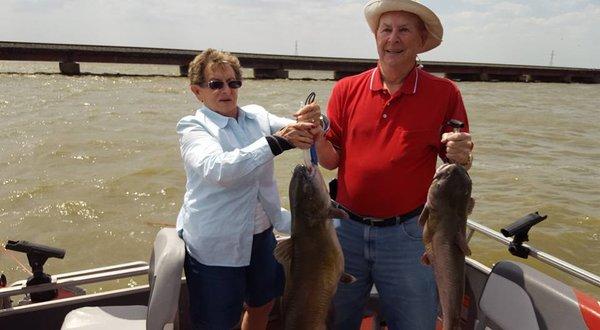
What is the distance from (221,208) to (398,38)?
1.40 metres

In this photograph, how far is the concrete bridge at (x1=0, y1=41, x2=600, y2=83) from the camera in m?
35.1

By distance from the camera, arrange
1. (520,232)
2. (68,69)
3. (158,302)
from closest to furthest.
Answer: (158,302)
(520,232)
(68,69)

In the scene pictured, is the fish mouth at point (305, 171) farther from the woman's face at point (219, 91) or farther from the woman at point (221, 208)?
the woman's face at point (219, 91)

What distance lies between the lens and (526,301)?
3115 millimetres

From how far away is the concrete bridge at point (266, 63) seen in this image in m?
35.1

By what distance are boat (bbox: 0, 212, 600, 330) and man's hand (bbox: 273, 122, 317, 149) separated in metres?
0.99

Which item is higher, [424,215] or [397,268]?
[424,215]

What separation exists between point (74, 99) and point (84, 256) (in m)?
16.6

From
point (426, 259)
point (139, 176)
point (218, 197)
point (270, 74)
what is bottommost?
point (139, 176)

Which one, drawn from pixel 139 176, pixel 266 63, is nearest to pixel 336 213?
pixel 139 176

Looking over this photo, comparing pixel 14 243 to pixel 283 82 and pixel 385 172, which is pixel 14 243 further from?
pixel 283 82

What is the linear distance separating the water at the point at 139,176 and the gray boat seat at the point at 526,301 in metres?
5.31

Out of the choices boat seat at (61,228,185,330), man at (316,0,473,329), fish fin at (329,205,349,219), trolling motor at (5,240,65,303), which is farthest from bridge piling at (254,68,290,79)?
fish fin at (329,205,349,219)

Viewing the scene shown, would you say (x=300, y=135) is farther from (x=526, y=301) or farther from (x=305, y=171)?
(x=526, y=301)
